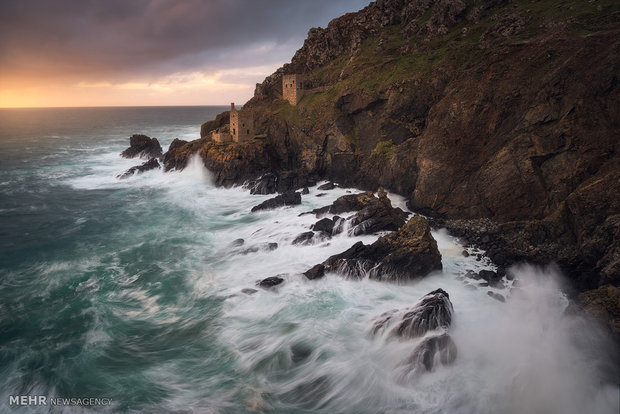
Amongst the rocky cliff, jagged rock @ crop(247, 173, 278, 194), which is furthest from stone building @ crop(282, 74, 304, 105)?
jagged rock @ crop(247, 173, 278, 194)

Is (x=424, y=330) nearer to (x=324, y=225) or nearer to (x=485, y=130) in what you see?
(x=324, y=225)

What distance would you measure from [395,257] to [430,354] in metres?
7.02

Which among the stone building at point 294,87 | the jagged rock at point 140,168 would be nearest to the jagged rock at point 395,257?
the stone building at point 294,87

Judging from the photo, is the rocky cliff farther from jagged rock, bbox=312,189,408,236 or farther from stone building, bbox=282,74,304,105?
jagged rock, bbox=312,189,408,236

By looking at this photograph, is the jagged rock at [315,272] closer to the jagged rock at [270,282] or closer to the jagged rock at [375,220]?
the jagged rock at [270,282]

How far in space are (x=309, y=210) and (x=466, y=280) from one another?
54.8ft

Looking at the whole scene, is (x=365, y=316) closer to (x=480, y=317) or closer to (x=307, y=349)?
(x=307, y=349)

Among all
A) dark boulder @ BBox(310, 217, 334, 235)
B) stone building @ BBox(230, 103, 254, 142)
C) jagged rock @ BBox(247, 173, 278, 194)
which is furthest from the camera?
stone building @ BBox(230, 103, 254, 142)

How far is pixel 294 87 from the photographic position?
4978 cm

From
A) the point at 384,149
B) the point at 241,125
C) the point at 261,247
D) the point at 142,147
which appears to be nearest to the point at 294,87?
the point at 241,125

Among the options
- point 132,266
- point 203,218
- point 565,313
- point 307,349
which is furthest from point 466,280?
point 203,218

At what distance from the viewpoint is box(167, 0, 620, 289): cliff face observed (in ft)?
70.1

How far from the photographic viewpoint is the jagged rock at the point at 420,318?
15.0 metres

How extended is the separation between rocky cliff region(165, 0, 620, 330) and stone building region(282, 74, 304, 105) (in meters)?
1.54
